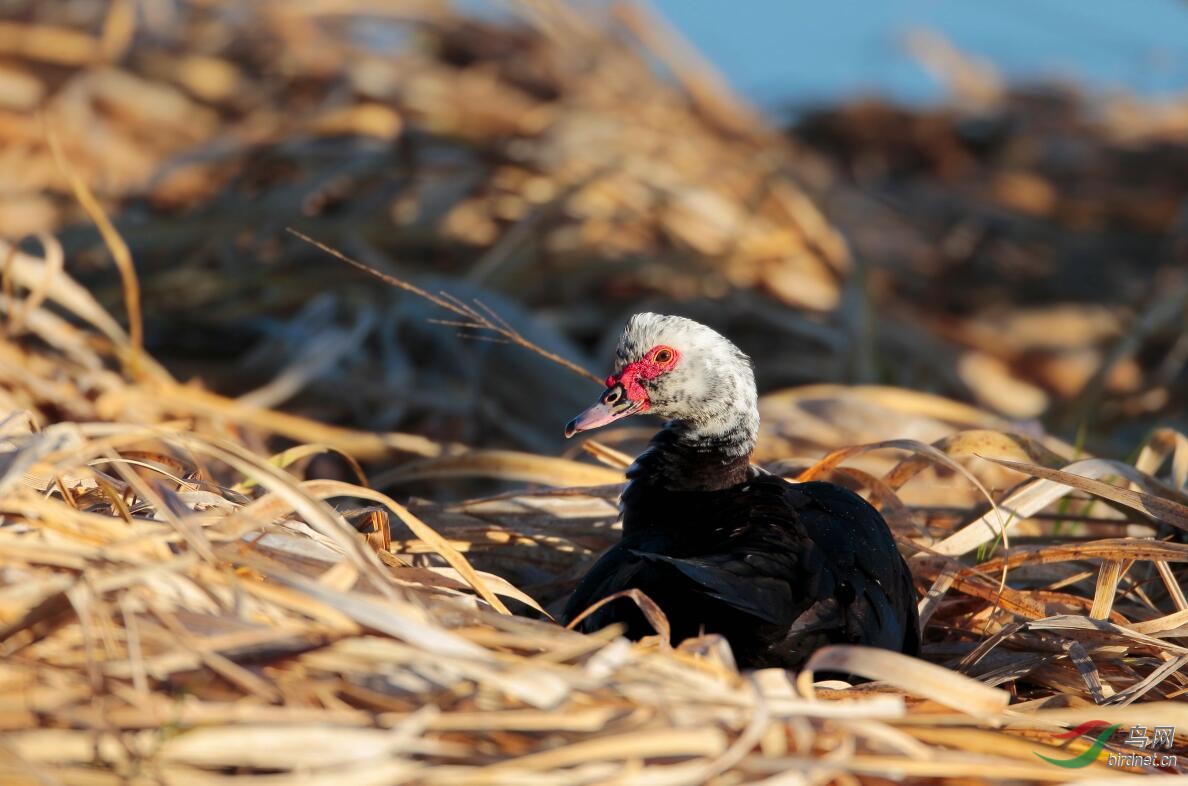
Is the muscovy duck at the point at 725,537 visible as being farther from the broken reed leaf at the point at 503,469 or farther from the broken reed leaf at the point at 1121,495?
the broken reed leaf at the point at 503,469

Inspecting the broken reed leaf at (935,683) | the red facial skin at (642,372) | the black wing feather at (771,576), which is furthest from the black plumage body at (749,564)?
the broken reed leaf at (935,683)

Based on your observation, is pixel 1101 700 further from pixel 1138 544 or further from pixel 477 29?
pixel 477 29

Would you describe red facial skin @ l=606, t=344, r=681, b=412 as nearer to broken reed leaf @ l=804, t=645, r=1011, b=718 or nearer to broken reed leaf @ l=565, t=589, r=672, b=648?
broken reed leaf @ l=565, t=589, r=672, b=648

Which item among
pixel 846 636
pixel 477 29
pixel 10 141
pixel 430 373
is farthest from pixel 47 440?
pixel 477 29

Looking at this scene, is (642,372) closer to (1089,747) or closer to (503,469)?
(503,469)

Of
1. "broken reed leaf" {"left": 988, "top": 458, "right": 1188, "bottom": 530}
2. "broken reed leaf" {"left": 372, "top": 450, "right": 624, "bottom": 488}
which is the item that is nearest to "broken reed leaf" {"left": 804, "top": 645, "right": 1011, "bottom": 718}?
"broken reed leaf" {"left": 988, "top": 458, "right": 1188, "bottom": 530}

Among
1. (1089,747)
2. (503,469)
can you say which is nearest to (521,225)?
(503,469)
